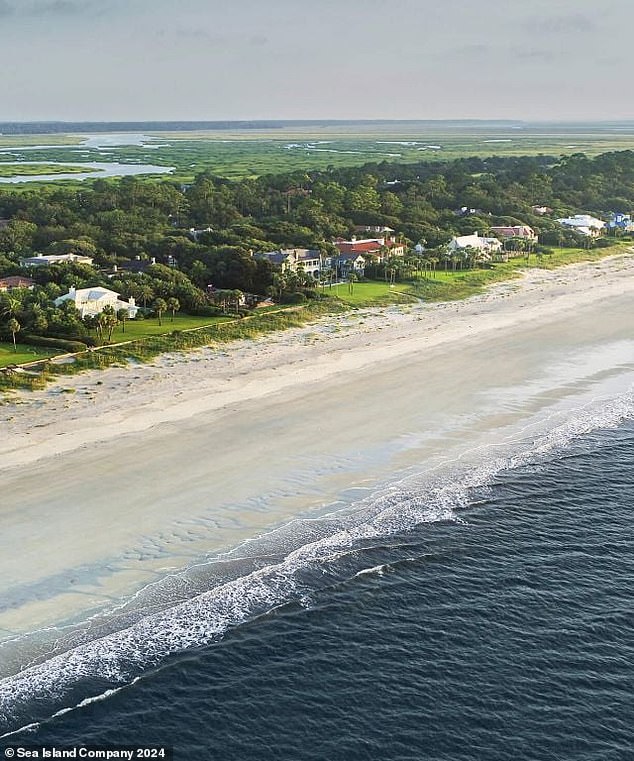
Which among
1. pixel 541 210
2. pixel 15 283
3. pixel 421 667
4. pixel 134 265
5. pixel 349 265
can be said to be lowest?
pixel 421 667

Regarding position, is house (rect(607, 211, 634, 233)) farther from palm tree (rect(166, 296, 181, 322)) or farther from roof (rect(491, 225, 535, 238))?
palm tree (rect(166, 296, 181, 322))

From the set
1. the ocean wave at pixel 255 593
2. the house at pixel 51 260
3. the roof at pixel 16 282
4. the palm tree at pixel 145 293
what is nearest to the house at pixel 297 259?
the house at pixel 51 260

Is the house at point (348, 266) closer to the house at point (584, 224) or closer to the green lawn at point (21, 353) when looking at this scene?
the green lawn at point (21, 353)

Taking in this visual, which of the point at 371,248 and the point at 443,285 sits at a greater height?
the point at 371,248

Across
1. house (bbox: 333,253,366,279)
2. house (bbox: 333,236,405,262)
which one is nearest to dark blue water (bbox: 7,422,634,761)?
house (bbox: 333,253,366,279)

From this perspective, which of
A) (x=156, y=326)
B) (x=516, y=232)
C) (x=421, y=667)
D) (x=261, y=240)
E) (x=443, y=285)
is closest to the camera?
(x=421, y=667)

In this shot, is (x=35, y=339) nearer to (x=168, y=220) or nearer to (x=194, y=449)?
(x=194, y=449)

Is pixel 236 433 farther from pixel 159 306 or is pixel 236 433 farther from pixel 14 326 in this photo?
pixel 159 306

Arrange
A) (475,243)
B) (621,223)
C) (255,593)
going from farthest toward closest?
(621,223) < (475,243) < (255,593)

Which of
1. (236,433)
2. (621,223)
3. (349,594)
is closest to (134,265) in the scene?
(236,433)
